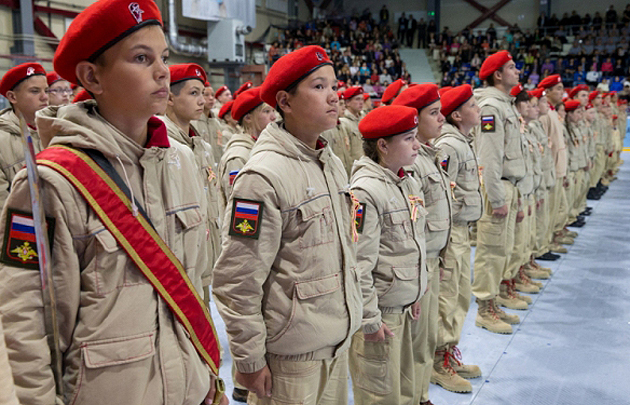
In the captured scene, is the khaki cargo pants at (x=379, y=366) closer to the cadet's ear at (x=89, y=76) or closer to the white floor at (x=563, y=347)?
the white floor at (x=563, y=347)

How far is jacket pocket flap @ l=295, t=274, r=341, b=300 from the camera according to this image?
1830 mm

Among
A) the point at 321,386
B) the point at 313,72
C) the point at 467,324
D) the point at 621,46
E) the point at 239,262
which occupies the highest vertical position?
the point at 621,46

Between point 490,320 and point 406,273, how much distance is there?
2088 mm

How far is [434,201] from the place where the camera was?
10.2 ft

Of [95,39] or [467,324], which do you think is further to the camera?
[467,324]

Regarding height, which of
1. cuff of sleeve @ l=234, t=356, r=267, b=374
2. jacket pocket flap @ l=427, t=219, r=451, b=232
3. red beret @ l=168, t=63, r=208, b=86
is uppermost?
red beret @ l=168, t=63, r=208, b=86

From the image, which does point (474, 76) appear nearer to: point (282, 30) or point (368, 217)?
point (282, 30)

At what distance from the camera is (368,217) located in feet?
7.99

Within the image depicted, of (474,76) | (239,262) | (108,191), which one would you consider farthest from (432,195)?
(474,76)

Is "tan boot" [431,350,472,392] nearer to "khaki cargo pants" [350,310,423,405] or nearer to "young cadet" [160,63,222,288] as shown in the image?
"khaki cargo pants" [350,310,423,405]

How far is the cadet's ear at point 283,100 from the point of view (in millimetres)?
2008

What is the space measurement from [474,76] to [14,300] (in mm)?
21218

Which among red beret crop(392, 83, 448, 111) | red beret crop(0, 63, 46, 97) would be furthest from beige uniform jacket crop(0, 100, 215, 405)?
red beret crop(0, 63, 46, 97)

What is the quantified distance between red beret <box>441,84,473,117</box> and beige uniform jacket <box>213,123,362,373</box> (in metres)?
2.18
